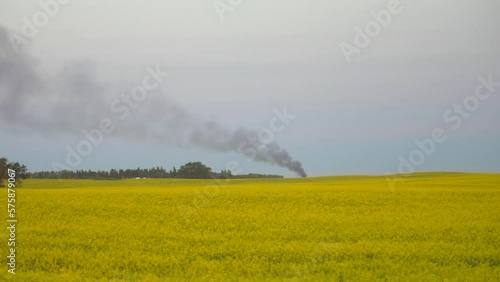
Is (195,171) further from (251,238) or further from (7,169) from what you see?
(251,238)

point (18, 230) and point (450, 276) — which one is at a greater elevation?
point (18, 230)

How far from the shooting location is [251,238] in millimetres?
15422

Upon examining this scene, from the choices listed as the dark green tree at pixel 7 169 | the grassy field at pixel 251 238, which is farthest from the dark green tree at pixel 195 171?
the grassy field at pixel 251 238

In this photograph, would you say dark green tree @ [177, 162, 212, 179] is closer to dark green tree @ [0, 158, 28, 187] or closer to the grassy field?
dark green tree @ [0, 158, 28, 187]

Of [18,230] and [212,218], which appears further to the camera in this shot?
[212,218]

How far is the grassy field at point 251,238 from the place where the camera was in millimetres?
12738

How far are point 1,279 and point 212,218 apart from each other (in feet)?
23.9

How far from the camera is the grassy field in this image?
501 inches

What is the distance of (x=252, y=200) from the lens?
2216 centimetres

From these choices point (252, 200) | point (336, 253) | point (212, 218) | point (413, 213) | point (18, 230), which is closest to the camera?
point (336, 253)

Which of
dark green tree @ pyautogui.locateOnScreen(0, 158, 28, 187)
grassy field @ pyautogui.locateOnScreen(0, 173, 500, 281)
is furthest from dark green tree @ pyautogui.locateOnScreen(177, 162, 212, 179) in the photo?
grassy field @ pyautogui.locateOnScreen(0, 173, 500, 281)

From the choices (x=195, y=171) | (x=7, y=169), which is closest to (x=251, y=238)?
(x=7, y=169)

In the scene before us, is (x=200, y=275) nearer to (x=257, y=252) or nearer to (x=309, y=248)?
(x=257, y=252)

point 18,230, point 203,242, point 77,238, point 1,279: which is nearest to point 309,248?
point 203,242
